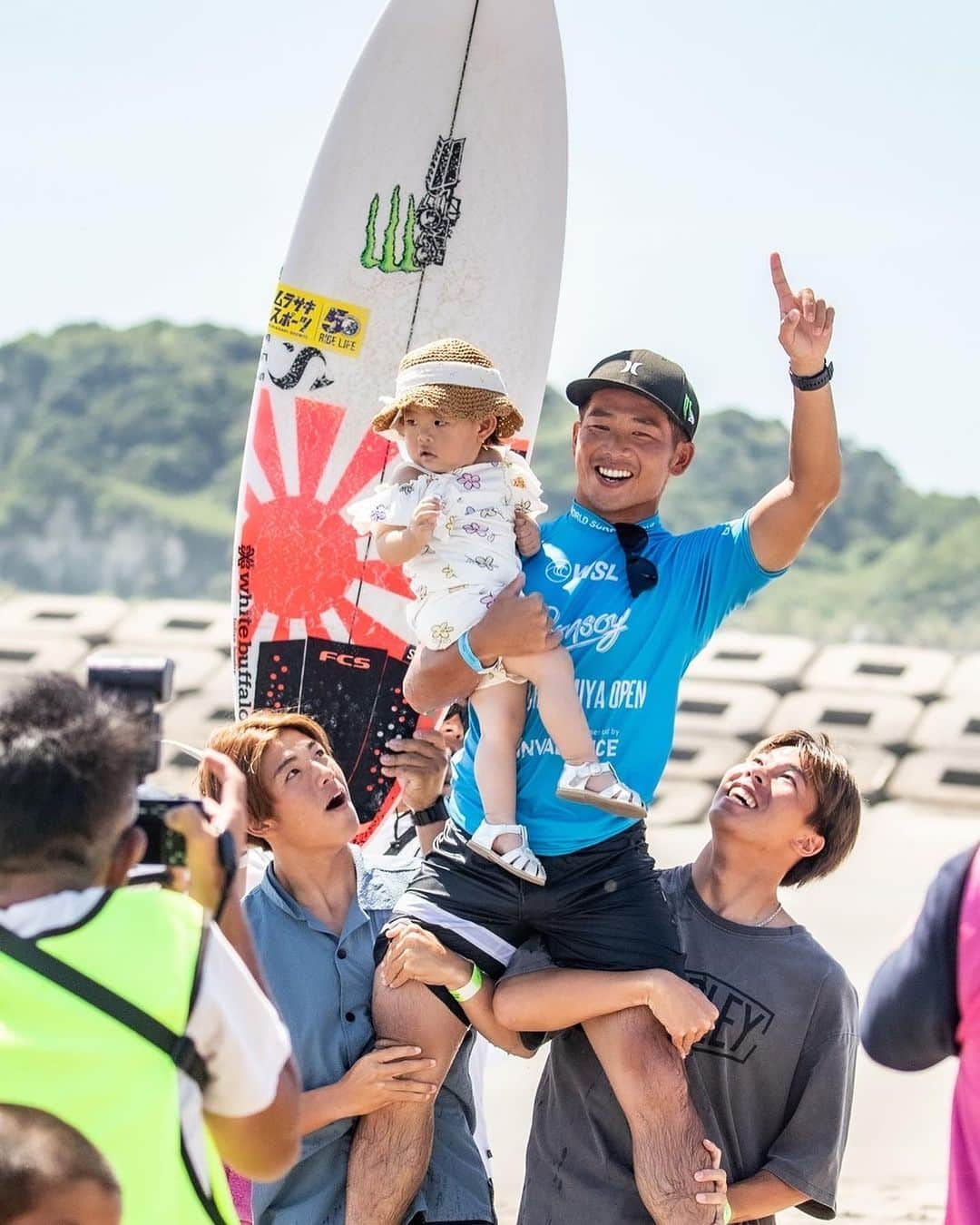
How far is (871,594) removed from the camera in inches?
1305

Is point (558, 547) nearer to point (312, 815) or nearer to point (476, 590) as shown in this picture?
point (476, 590)

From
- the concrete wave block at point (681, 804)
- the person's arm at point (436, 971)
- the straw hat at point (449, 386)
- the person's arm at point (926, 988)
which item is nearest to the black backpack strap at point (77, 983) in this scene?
the person's arm at point (926, 988)

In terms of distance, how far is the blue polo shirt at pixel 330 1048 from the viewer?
2748mm

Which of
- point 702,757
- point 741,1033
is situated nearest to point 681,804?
point 702,757

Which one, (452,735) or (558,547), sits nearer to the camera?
(558,547)

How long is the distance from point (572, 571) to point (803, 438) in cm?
48

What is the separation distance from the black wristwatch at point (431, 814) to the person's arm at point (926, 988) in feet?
4.67

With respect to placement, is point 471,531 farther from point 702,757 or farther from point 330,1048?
point 702,757

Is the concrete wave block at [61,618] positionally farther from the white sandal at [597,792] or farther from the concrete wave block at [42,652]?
the white sandal at [597,792]

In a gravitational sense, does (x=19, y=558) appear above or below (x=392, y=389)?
below

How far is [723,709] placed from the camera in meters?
13.5

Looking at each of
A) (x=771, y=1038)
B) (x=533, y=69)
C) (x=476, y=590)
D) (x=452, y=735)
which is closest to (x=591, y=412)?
(x=476, y=590)

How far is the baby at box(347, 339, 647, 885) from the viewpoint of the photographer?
278 centimetres

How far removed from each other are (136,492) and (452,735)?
39724mm
